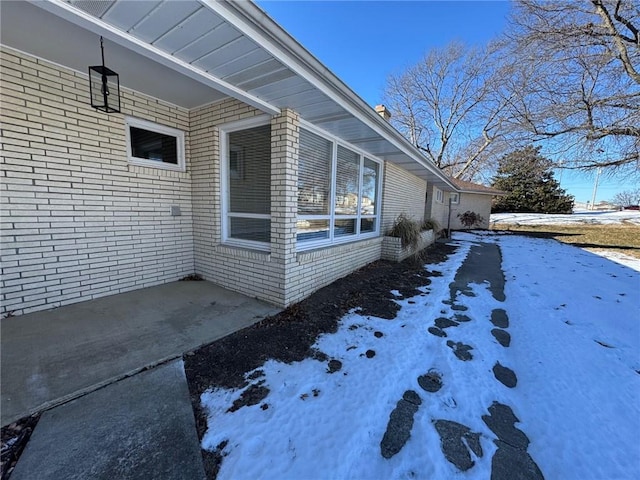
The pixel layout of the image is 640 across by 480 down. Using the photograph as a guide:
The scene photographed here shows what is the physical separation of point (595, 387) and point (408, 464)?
6.52 feet

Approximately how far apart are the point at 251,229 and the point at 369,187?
3.33 metres

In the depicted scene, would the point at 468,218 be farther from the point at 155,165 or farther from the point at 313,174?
the point at 155,165

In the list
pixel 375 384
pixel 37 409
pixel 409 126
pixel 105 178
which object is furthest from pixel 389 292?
pixel 409 126

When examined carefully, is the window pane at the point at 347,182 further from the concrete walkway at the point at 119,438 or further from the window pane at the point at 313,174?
the concrete walkway at the point at 119,438

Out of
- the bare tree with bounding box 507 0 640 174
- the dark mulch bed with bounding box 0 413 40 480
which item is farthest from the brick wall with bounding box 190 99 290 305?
the bare tree with bounding box 507 0 640 174

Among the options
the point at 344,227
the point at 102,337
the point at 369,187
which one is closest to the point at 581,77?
the point at 369,187

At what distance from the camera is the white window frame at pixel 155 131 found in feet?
12.4

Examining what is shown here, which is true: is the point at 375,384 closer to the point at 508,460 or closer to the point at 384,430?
the point at 384,430

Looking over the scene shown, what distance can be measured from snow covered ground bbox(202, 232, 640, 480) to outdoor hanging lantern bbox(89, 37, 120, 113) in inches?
118

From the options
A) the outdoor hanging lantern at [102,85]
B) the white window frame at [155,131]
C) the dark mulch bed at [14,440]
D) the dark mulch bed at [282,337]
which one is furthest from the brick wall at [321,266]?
the outdoor hanging lantern at [102,85]

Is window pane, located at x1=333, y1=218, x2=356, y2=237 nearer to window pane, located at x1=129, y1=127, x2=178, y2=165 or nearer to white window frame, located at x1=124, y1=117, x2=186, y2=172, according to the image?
white window frame, located at x1=124, y1=117, x2=186, y2=172

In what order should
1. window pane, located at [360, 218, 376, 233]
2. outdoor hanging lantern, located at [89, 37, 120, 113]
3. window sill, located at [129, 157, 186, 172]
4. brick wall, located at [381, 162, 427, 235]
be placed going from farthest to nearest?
brick wall, located at [381, 162, 427, 235] → window pane, located at [360, 218, 376, 233] → window sill, located at [129, 157, 186, 172] → outdoor hanging lantern, located at [89, 37, 120, 113]

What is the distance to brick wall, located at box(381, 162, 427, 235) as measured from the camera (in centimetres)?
695

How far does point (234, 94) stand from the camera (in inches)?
117
